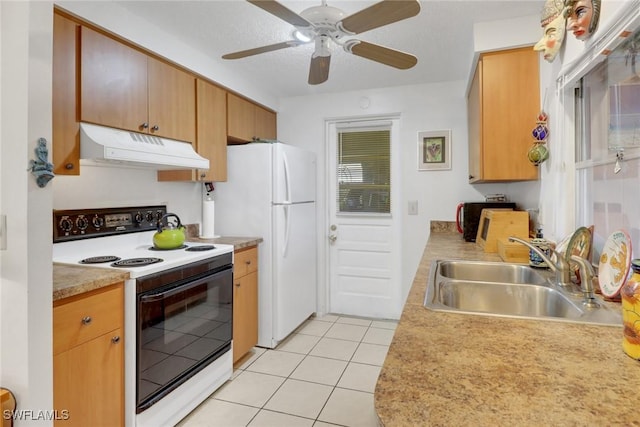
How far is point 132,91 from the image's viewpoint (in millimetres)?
2008

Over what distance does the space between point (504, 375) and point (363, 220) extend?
2.88m

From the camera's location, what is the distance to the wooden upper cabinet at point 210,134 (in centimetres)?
252

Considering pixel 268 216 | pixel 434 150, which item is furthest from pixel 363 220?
pixel 268 216

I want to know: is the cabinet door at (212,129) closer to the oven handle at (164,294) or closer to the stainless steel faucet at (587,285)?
the oven handle at (164,294)

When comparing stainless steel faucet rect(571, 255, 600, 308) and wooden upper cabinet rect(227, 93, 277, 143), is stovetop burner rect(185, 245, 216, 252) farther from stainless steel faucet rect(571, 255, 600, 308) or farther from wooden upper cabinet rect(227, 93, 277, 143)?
stainless steel faucet rect(571, 255, 600, 308)

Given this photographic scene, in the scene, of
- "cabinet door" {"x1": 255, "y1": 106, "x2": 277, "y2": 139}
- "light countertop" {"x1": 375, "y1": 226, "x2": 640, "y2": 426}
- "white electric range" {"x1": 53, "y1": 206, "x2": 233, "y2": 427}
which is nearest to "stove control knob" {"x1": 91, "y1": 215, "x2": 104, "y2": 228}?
"white electric range" {"x1": 53, "y1": 206, "x2": 233, "y2": 427}

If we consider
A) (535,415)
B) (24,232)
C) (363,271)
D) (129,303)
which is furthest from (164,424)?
(363,271)

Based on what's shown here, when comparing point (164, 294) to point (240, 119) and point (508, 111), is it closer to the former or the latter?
point (240, 119)

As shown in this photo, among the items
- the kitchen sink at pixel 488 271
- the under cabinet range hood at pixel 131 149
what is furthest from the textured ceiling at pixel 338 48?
the kitchen sink at pixel 488 271

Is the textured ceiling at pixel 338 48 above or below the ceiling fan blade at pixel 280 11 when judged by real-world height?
above

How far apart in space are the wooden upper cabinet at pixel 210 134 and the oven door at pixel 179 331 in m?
0.78

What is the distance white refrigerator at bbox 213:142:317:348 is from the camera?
2.81m

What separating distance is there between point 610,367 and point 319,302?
3006mm

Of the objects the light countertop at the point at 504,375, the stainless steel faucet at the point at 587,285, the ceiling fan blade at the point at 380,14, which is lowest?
the light countertop at the point at 504,375
